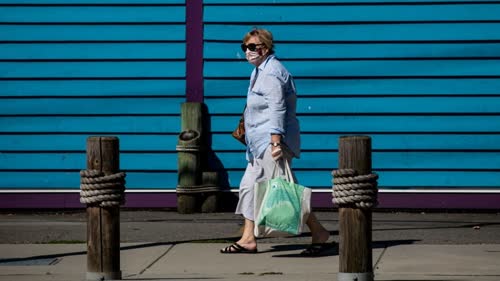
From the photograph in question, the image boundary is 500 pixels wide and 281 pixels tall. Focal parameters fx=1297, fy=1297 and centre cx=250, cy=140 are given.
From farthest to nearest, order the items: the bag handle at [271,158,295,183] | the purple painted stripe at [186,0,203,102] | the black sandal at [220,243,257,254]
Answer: the purple painted stripe at [186,0,203,102], the black sandal at [220,243,257,254], the bag handle at [271,158,295,183]

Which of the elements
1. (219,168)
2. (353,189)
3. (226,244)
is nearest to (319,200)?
(219,168)

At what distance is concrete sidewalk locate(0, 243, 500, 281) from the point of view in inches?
328

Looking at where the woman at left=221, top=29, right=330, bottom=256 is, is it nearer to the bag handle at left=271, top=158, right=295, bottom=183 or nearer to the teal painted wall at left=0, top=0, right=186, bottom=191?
the bag handle at left=271, top=158, right=295, bottom=183

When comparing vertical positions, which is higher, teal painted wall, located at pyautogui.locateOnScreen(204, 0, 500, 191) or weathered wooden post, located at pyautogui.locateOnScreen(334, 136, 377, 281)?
teal painted wall, located at pyautogui.locateOnScreen(204, 0, 500, 191)

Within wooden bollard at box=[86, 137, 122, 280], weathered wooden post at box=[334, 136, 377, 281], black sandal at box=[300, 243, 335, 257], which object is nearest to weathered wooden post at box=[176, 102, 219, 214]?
black sandal at box=[300, 243, 335, 257]

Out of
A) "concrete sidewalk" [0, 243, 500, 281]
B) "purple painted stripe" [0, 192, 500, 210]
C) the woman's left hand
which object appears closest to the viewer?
"concrete sidewalk" [0, 243, 500, 281]

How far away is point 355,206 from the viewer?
24.7ft

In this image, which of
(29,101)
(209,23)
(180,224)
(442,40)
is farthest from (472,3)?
(29,101)

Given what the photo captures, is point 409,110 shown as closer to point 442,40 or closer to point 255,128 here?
point 442,40

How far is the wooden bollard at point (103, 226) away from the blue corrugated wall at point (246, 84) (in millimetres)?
4772

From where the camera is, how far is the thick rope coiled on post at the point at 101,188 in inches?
306

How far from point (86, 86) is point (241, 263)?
167 inches

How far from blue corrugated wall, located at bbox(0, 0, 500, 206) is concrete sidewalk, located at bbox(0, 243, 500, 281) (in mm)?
2708

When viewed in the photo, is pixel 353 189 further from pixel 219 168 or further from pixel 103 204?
pixel 219 168
